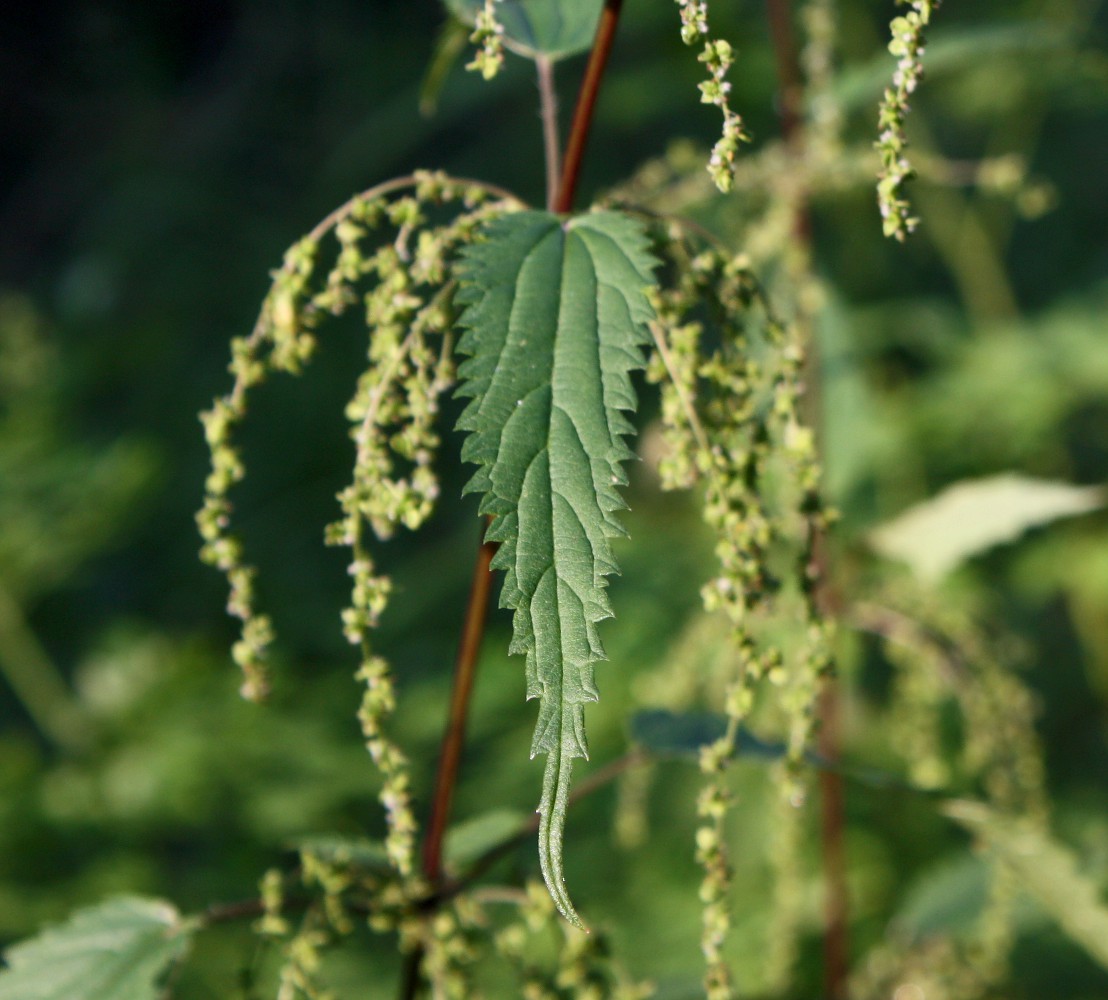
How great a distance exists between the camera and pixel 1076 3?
13.1 feet

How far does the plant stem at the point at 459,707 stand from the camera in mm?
1526

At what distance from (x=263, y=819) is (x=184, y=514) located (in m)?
3.27

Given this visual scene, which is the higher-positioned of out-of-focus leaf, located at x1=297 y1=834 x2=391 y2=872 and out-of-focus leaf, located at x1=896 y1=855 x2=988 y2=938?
out-of-focus leaf, located at x1=896 y1=855 x2=988 y2=938

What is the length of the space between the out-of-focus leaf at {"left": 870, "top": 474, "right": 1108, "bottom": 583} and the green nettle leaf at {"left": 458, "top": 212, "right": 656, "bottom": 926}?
1315mm

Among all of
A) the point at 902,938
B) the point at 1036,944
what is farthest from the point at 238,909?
the point at 1036,944

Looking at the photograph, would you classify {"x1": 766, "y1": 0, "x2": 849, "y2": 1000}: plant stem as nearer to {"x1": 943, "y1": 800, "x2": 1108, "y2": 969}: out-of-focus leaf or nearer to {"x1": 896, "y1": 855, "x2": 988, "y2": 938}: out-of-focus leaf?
{"x1": 896, "y1": 855, "x2": 988, "y2": 938}: out-of-focus leaf

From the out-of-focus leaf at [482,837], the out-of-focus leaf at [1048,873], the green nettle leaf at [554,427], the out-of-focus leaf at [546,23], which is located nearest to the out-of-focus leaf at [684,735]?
the out-of-focus leaf at [482,837]

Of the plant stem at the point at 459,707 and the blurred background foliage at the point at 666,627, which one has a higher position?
the blurred background foliage at the point at 666,627

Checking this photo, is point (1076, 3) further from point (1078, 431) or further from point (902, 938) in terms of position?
point (902, 938)

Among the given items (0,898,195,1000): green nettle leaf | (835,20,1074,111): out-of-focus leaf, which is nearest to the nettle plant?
(0,898,195,1000): green nettle leaf

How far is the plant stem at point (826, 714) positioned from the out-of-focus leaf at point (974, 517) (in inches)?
6.8

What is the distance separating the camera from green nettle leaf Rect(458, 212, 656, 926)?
111cm

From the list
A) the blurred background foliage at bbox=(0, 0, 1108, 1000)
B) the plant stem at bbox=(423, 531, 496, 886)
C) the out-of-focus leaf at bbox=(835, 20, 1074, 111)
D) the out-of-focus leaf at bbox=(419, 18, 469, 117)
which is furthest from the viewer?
the blurred background foliage at bbox=(0, 0, 1108, 1000)

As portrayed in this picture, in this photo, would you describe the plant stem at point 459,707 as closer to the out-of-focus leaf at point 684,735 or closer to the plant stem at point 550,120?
the out-of-focus leaf at point 684,735
